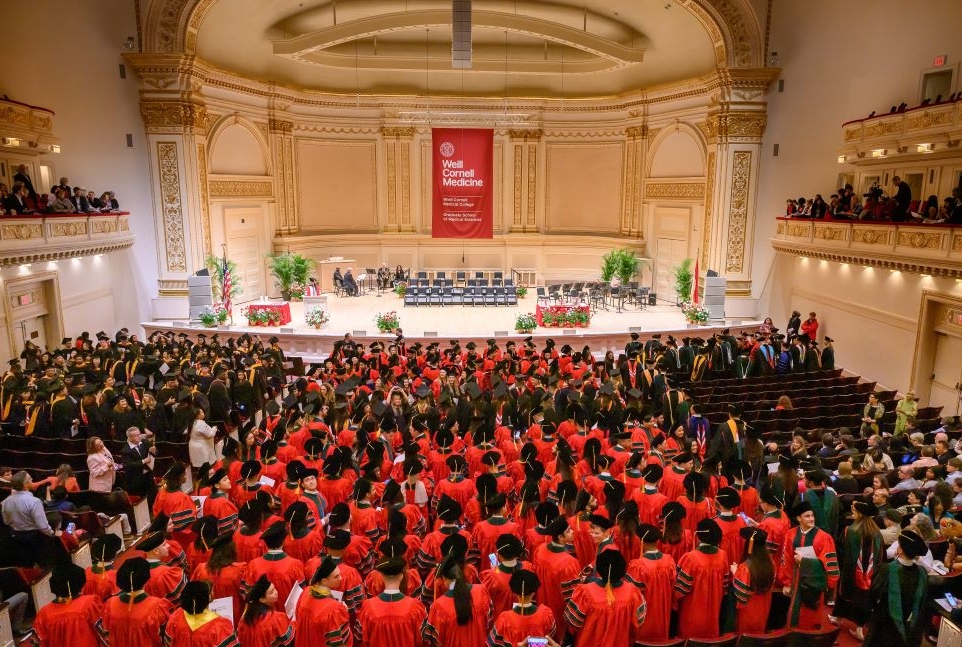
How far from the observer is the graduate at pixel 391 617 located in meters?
5.30

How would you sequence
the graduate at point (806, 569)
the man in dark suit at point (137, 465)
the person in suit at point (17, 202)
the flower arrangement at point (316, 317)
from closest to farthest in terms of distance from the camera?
the graduate at point (806, 569) < the man in dark suit at point (137, 465) < the person in suit at point (17, 202) < the flower arrangement at point (316, 317)

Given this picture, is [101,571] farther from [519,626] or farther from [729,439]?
[729,439]

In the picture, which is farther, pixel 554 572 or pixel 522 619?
pixel 554 572

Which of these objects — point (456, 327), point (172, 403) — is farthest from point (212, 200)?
point (172, 403)

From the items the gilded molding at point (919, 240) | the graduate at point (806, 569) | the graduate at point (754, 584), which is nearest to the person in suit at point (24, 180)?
the graduate at point (754, 584)

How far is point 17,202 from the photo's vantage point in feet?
51.6

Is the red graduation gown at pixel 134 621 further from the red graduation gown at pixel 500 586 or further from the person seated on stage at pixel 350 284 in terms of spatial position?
the person seated on stage at pixel 350 284

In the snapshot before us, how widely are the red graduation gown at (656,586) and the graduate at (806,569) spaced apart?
1.29 meters

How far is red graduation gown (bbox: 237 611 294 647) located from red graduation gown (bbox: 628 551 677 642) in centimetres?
287

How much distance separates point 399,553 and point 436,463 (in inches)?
126

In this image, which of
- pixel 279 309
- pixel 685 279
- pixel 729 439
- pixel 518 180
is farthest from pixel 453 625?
pixel 518 180

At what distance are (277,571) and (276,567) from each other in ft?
0.11

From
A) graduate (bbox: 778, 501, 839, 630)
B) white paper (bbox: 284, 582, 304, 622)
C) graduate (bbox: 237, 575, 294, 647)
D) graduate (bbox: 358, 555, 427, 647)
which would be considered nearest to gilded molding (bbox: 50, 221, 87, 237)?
white paper (bbox: 284, 582, 304, 622)

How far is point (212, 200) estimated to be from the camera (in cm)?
2378
